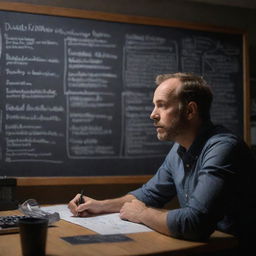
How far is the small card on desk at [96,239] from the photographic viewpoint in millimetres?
1373

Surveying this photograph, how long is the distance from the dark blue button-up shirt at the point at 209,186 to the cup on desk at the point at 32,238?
457 millimetres

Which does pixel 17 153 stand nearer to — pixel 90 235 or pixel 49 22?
pixel 49 22

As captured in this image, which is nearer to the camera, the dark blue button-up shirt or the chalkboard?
the dark blue button-up shirt

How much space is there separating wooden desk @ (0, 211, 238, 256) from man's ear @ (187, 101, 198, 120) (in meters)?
0.57

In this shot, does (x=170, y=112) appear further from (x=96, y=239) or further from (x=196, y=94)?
(x=96, y=239)

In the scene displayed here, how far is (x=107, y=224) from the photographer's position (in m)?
1.66

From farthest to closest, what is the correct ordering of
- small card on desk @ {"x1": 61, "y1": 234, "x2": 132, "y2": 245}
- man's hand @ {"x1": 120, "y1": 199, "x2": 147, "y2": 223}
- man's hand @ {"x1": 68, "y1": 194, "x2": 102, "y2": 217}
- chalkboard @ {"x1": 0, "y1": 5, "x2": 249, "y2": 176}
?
chalkboard @ {"x1": 0, "y1": 5, "x2": 249, "y2": 176}
man's hand @ {"x1": 68, "y1": 194, "x2": 102, "y2": 217}
man's hand @ {"x1": 120, "y1": 199, "x2": 147, "y2": 223}
small card on desk @ {"x1": 61, "y1": 234, "x2": 132, "y2": 245}

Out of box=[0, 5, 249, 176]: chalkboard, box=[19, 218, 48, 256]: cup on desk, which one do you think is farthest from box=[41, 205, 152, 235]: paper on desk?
box=[0, 5, 249, 176]: chalkboard

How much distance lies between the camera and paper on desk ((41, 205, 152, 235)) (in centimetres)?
154

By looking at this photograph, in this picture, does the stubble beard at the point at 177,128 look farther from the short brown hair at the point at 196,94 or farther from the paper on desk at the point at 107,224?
the paper on desk at the point at 107,224

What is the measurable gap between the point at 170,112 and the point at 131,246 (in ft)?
2.58

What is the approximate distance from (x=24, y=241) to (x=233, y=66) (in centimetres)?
221

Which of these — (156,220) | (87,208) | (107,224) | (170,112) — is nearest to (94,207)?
(87,208)

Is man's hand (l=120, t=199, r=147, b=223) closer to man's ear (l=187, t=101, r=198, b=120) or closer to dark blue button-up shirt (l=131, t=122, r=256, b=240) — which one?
dark blue button-up shirt (l=131, t=122, r=256, b=240)
